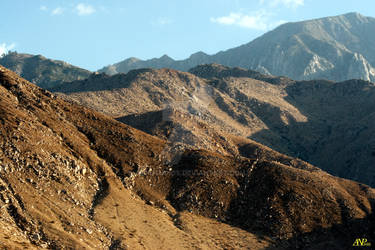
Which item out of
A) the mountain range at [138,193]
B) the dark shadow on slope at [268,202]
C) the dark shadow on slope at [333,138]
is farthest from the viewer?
the dark shadow on slope at [333,138]

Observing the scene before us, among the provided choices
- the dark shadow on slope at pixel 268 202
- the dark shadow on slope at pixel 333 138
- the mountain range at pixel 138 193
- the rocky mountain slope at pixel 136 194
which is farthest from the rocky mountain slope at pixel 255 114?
the dark shadow on slope at pixel 268 202

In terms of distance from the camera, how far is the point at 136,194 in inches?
2297

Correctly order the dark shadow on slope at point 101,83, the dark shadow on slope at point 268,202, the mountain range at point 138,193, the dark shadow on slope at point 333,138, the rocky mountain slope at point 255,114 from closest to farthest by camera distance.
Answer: the mountain range at point 138,193
the dark shadow on slope at point 268,202
the dark shadow on slope at point 333,138
the rocky mountain slope at point 255,114
the dark shadow on slope at point 101,83

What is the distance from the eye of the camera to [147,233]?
163 ft

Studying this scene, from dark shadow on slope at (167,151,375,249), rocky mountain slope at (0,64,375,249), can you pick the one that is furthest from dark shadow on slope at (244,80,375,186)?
dark shadow on slope at (167,151,375,249)

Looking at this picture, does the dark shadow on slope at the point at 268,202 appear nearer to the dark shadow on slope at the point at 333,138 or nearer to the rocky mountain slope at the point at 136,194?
the rocky mountain slope at the point at 136,194

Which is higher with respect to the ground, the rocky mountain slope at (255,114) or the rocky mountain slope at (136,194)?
the rocky mountain slope at (255,114)

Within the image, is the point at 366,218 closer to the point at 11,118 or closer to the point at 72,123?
the point at 72,123

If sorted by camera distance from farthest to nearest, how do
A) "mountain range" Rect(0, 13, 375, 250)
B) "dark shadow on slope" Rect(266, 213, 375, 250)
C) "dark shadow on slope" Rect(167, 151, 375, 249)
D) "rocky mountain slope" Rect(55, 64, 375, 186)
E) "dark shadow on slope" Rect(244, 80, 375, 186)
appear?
"rocky mountain slope" Rect(55, 64, 375, 186)
"dark shadow on slope" Rect(244, 80, 375, 186)
"dark shadow on slope" Rect(167, 151, 375, 249)
"dark shadow on slope" Rect(266, 213, 375, 250)
"mountain range" Rect(0, 13, 375, 250)

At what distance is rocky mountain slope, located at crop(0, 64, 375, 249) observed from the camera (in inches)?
1757

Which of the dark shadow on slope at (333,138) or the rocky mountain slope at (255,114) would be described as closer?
the dark shadow on slope at (333,138)

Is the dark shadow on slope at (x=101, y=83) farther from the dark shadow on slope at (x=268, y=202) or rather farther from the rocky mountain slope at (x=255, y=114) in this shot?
the dark shadow on slope at (x=268, y=202)

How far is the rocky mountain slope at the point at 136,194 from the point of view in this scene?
146 ft

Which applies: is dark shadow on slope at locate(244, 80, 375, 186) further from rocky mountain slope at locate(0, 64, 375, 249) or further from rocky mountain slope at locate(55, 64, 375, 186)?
rocky mountain slope at locate(0, 64, 375, 249)
